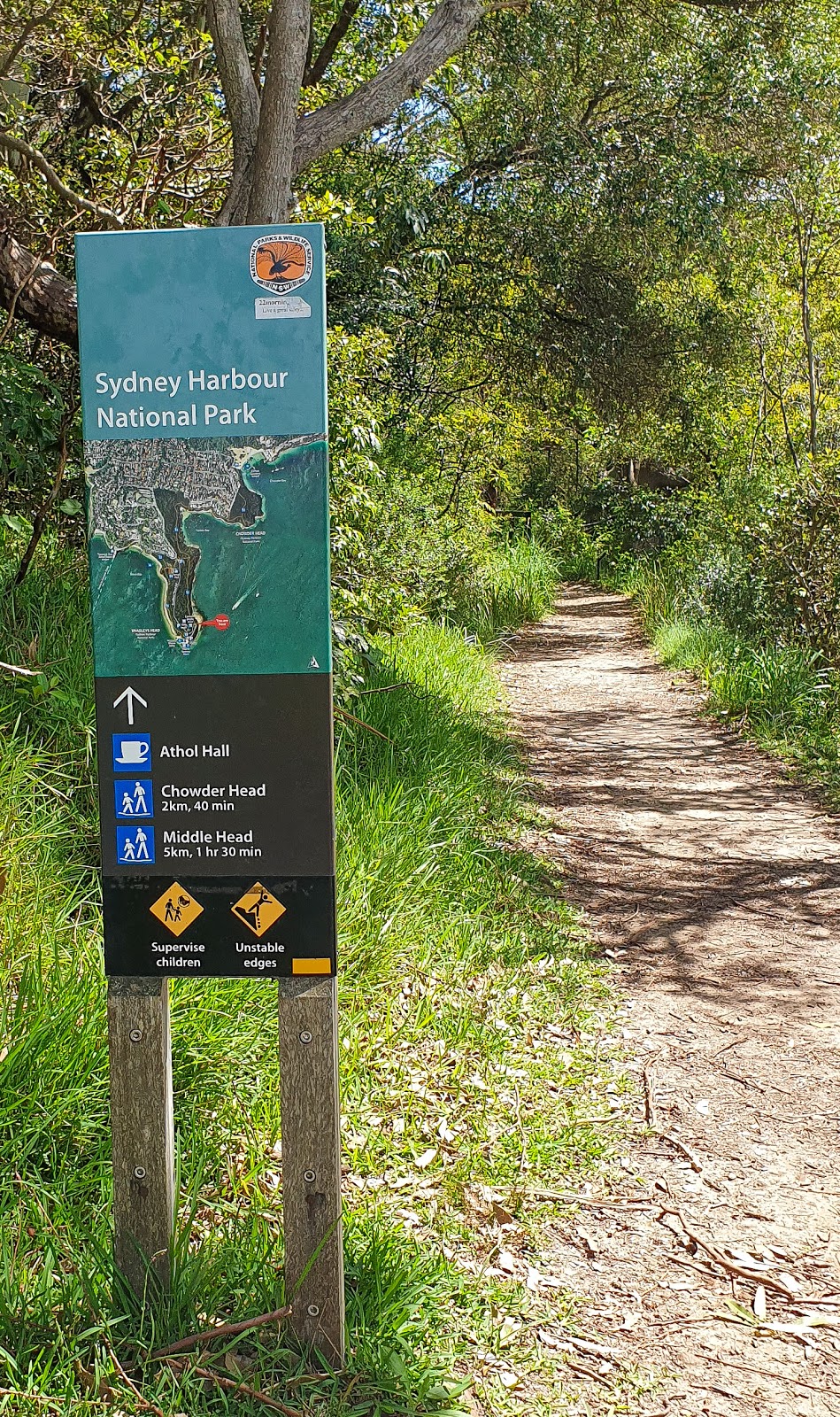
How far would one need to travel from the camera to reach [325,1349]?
8.72 feet

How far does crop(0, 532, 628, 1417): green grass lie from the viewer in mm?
2605

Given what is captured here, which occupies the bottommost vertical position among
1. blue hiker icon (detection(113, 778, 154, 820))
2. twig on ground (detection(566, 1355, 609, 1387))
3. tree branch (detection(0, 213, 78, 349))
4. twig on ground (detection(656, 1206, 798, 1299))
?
twig on ground (detection(566, 1355, 609, 1387))

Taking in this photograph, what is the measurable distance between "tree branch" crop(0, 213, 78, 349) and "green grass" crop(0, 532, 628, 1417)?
1151 millimetres

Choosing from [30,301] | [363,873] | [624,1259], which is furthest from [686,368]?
[624,1259]

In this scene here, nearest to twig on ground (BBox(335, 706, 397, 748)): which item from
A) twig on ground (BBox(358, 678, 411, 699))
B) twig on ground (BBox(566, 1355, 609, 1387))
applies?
twig on ground (BBox(358, 678, 411, 699))

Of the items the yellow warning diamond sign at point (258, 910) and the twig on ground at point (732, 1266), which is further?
the twig on ground at point (732, 1266)

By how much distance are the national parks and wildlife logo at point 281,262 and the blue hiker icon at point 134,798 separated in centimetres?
111

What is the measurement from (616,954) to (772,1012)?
31.4 inches

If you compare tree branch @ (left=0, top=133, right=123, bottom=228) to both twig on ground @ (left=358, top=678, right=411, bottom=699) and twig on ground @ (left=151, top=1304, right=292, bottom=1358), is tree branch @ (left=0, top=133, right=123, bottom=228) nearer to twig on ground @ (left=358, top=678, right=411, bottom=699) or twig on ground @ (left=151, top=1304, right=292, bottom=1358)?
twig on ground @ (left=358, top=678, right=411, bottom=699)

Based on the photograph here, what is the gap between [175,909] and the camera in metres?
2.60

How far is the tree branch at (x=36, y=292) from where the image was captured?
5.59 meters

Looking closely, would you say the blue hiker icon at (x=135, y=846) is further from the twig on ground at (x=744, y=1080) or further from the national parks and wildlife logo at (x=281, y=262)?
the twig on ground at (x=744, y=1080)

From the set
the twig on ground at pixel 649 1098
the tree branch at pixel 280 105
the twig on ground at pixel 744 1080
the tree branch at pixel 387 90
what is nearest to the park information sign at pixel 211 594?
the twig on ground at pixel 649 1098

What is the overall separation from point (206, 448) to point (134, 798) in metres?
0.79
